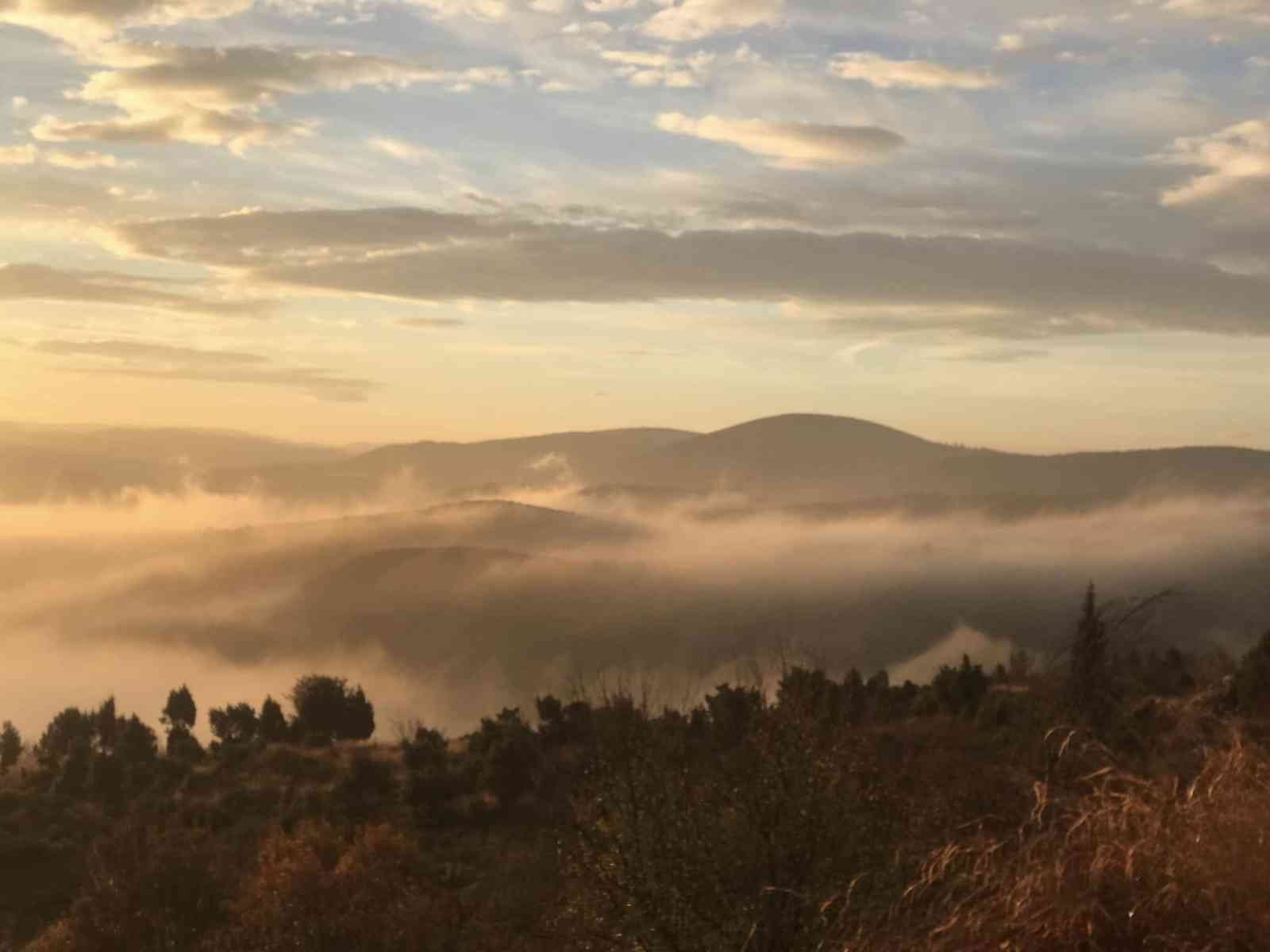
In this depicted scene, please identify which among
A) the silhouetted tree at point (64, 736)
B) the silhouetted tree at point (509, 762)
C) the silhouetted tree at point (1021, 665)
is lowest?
the silhouetted tree at point (64, 736)

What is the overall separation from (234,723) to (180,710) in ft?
71.9

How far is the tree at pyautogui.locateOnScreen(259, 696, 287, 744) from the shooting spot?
7394 cm

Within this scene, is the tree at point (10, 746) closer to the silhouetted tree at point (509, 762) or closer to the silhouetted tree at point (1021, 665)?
the silhouetted tree at point (509, 762)

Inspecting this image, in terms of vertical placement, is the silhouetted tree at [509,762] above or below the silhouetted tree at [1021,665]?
below

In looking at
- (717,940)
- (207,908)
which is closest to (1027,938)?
(717,940)

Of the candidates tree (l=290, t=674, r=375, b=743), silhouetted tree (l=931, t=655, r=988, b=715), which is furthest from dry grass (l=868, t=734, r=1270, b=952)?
Result: tree (l=290, t=674, r=375, b=743)

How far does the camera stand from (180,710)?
321 ft

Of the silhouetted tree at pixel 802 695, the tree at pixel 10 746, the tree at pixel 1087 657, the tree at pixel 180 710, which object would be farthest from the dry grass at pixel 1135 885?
the tree at pixel 180 710

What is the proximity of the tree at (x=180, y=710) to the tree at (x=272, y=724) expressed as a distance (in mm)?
20674

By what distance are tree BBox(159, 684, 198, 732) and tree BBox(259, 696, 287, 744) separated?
67.8ft

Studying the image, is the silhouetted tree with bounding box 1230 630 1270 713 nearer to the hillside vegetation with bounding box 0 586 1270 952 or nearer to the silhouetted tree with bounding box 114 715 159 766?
the hillside vegetation with bounding box 0 586 1270 952

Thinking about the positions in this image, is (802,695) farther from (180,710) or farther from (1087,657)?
(180,710)

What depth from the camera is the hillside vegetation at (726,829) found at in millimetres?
9562

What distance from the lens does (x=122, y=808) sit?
182ft
